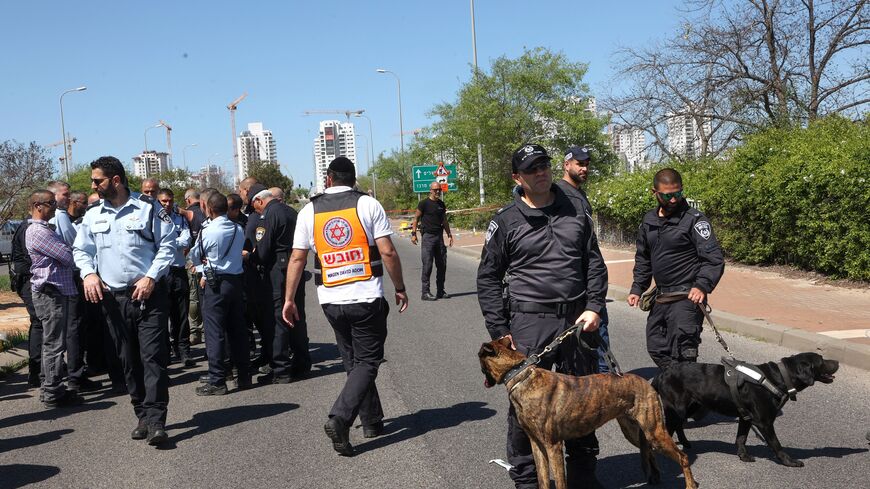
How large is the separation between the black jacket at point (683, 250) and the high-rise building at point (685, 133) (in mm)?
17327

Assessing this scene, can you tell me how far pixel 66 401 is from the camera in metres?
7.19

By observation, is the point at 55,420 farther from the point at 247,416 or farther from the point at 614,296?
the point at 614,296

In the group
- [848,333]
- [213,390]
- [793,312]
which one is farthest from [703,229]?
[793,312]

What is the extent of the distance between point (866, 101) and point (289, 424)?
1833cm

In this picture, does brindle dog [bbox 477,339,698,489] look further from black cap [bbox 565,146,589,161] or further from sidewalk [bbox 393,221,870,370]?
sidewalk [bbox 393,221,870,370]

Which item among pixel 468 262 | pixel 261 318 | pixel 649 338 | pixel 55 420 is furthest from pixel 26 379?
pixel 468 262

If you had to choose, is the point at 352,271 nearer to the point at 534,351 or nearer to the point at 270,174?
the point at 534,351

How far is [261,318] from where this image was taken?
26.0 ft

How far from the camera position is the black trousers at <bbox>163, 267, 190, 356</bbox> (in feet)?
28.7

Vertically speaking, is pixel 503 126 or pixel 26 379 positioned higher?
pixel 503 126

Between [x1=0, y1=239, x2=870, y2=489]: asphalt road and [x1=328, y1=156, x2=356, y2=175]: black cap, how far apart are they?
78.1 inches

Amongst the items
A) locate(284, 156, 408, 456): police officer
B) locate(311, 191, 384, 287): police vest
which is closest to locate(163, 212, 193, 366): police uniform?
locate(284, 156, 408, 456): police officer

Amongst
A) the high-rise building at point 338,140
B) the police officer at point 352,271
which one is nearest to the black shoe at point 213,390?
the police officer at point 352,271

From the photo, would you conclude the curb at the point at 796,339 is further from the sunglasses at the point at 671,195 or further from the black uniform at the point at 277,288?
the black uniform at the point at 277,288
